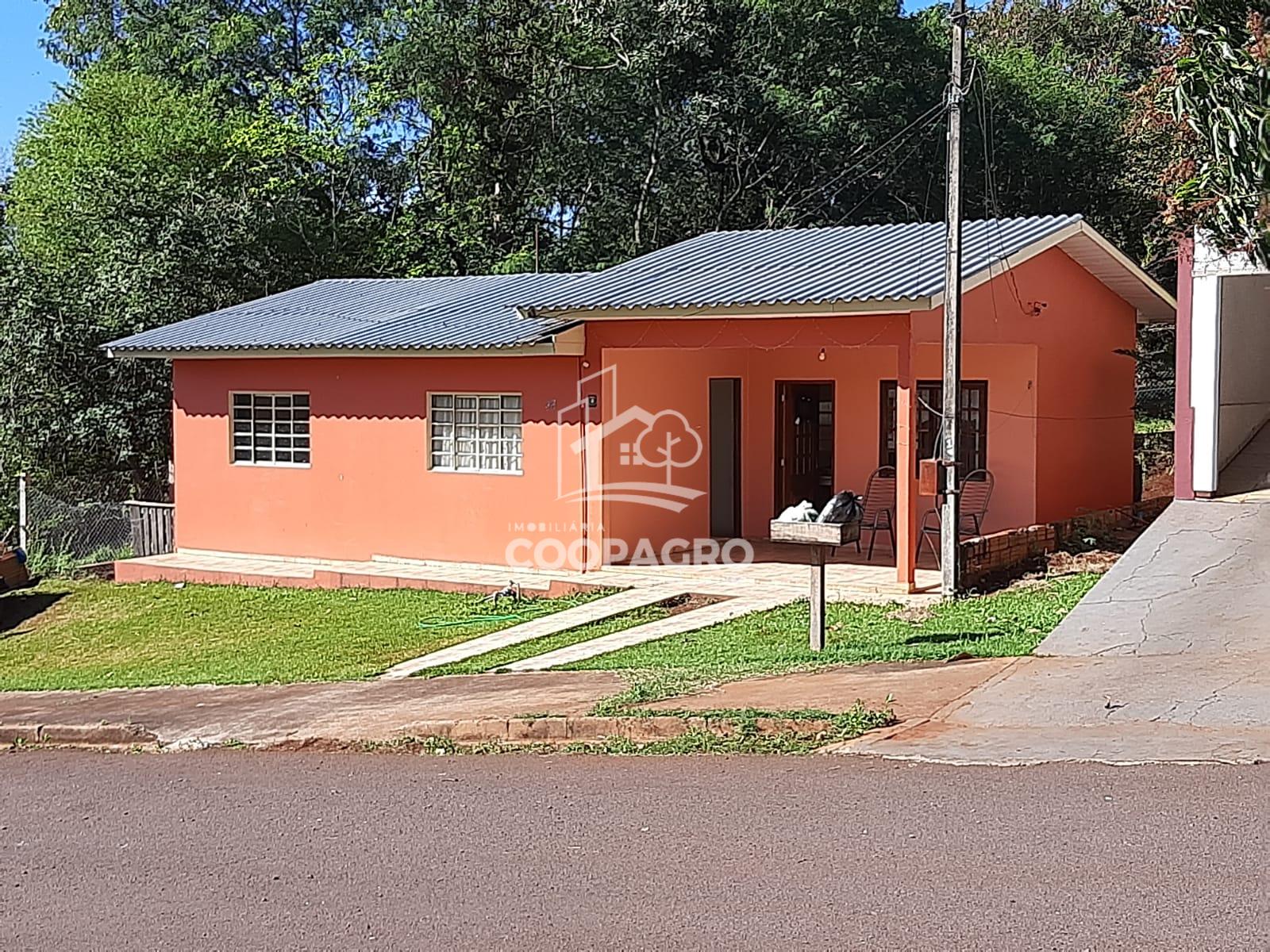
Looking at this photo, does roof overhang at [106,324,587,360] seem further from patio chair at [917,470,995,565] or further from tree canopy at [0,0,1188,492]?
tree canopy at [0,0,1188,492]

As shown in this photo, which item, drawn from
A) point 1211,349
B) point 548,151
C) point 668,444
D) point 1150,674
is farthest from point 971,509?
point 548,151

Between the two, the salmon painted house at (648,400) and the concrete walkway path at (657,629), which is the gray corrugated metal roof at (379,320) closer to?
the salmon painted house at (648,400)

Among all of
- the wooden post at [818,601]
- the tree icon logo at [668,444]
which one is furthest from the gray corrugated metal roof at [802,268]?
the wooden post at [818,601]

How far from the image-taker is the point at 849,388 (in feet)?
58.7

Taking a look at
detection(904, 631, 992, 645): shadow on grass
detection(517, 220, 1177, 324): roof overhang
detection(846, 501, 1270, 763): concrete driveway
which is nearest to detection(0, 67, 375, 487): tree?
detection(517, 220, 1177, 324): roof overhang

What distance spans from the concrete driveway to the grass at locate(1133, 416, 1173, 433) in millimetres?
14978

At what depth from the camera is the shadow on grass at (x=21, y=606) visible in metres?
16.4

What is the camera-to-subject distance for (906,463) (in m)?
13.6

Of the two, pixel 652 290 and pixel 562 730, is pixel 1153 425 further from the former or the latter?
pixel 562 730

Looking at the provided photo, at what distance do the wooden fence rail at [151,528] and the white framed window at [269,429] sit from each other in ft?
5.27

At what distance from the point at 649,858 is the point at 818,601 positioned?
16.8 feet

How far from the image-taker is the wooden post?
1072cm

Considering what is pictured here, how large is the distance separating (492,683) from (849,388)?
350 inches

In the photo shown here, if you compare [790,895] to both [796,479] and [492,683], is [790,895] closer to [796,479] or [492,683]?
[492,683]
